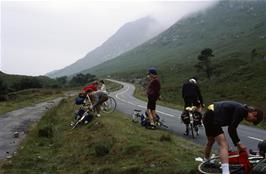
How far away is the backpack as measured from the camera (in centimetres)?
847

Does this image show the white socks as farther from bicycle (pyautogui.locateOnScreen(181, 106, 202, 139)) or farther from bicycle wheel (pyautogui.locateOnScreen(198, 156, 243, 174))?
bicycle (pyautogui.locateOnScreen(181, 106, 202, 139))

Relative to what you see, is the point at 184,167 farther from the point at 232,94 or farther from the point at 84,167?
the point at 232,94

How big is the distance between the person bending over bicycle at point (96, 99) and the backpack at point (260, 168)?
13.9 m

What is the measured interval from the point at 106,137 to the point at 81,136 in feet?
7.53

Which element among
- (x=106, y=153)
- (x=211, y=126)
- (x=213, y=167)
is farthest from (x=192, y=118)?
Answer: (x=211, y=126)

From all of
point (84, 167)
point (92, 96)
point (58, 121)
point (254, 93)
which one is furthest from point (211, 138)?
point (254, 93)

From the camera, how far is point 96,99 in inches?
869

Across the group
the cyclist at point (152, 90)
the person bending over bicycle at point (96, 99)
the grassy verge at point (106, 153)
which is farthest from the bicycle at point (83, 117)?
the cyclist at point (152, 90)

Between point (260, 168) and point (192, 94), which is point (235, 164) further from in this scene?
point (192, 94)

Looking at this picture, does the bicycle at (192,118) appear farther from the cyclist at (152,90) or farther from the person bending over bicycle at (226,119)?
the person bending over bicycle at (226,119)

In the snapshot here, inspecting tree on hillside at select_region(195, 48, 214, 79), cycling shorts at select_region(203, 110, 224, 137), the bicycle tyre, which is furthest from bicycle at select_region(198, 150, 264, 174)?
tree on hillside at select_region(195, 48, 214, 79)

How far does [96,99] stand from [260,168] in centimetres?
1429

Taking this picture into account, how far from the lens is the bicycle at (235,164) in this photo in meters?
8.99

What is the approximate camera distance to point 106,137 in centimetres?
1570
